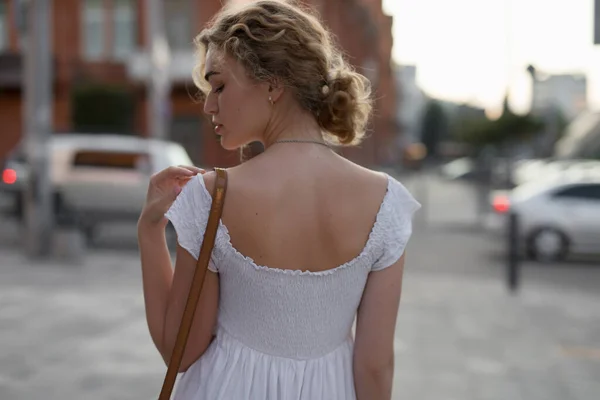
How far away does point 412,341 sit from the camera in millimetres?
6902

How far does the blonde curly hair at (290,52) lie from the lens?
5.63 ft

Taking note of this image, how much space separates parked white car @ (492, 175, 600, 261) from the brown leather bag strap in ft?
42.0

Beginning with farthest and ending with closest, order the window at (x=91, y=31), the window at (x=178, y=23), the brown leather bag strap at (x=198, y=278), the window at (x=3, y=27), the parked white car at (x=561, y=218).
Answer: the window at (x=3, y=27), the window at (x=91, y=31), the window at (x=178, y=23), the parked white car at (x=561, y=218), the brown leather bag strap at (x=198, y=278)

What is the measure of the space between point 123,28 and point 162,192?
29464mm

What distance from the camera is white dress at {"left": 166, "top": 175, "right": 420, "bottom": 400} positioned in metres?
1.75

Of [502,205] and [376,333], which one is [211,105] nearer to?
[376,333]

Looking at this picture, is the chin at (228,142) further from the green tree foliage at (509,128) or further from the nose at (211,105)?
the green tree foliage at (509,128)

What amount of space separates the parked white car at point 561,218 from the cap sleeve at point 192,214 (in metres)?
12.8

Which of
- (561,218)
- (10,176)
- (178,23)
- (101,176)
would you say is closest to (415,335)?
(561,218)

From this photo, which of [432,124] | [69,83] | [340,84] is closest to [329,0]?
[69,83]

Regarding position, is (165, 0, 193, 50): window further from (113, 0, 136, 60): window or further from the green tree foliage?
the green tree foliage

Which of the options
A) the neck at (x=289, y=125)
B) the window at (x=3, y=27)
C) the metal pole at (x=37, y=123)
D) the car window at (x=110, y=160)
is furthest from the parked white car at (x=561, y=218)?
the window at (x=3, y=27)

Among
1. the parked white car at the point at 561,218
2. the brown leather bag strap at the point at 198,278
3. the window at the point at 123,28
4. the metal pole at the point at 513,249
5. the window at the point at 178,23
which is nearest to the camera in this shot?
the brown leather bag strap at the point at 198,278

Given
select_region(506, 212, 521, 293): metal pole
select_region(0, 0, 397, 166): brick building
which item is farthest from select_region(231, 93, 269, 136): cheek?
select_region(0, 0, 397, 166): brick building
